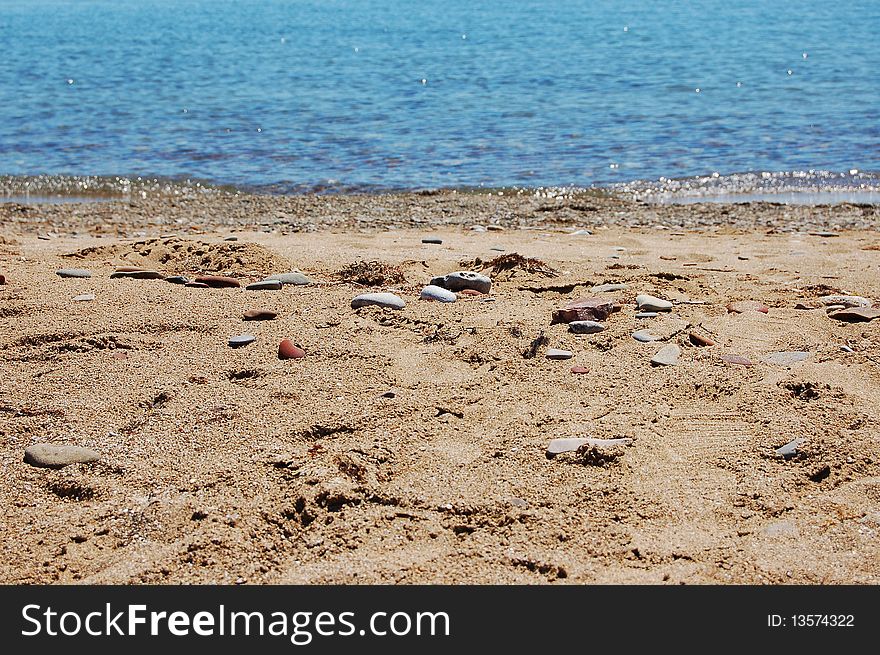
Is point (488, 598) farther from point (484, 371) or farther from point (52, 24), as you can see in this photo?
point (52, 24)

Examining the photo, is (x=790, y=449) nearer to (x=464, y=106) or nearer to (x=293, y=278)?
(x=293, y=278)

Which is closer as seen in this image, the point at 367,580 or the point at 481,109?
the point at 367,580

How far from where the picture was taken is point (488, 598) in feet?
8.36

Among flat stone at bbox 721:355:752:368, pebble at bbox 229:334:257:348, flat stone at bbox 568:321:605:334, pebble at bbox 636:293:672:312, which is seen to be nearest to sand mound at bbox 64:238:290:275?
pebble at bbox 229:334:257:348

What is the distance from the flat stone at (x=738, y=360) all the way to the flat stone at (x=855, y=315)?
0.78 meters

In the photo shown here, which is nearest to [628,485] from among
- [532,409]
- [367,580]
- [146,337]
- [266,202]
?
[532,409]

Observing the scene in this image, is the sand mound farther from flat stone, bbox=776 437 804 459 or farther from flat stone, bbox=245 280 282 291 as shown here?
flat stone, bbox=776 437 804 459

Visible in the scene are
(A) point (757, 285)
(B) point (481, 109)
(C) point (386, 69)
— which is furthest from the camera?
(C) point (386, 69)

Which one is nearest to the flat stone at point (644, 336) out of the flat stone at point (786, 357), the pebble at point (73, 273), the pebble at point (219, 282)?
the flat stone at point (786, 357)

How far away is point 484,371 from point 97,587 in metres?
1.82

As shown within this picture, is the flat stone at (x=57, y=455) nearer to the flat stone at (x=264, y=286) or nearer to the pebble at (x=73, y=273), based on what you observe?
the flat stone at (x=264, y=286)

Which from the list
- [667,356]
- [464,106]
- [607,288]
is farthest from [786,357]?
[464,106]

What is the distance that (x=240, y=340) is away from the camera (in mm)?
4254

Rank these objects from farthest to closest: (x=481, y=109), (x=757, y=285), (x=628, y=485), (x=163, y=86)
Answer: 1. (x=163, y=86)
2. (x=481, y=109)
3. (x=757, y=285)
4. (x=628, y=485)
